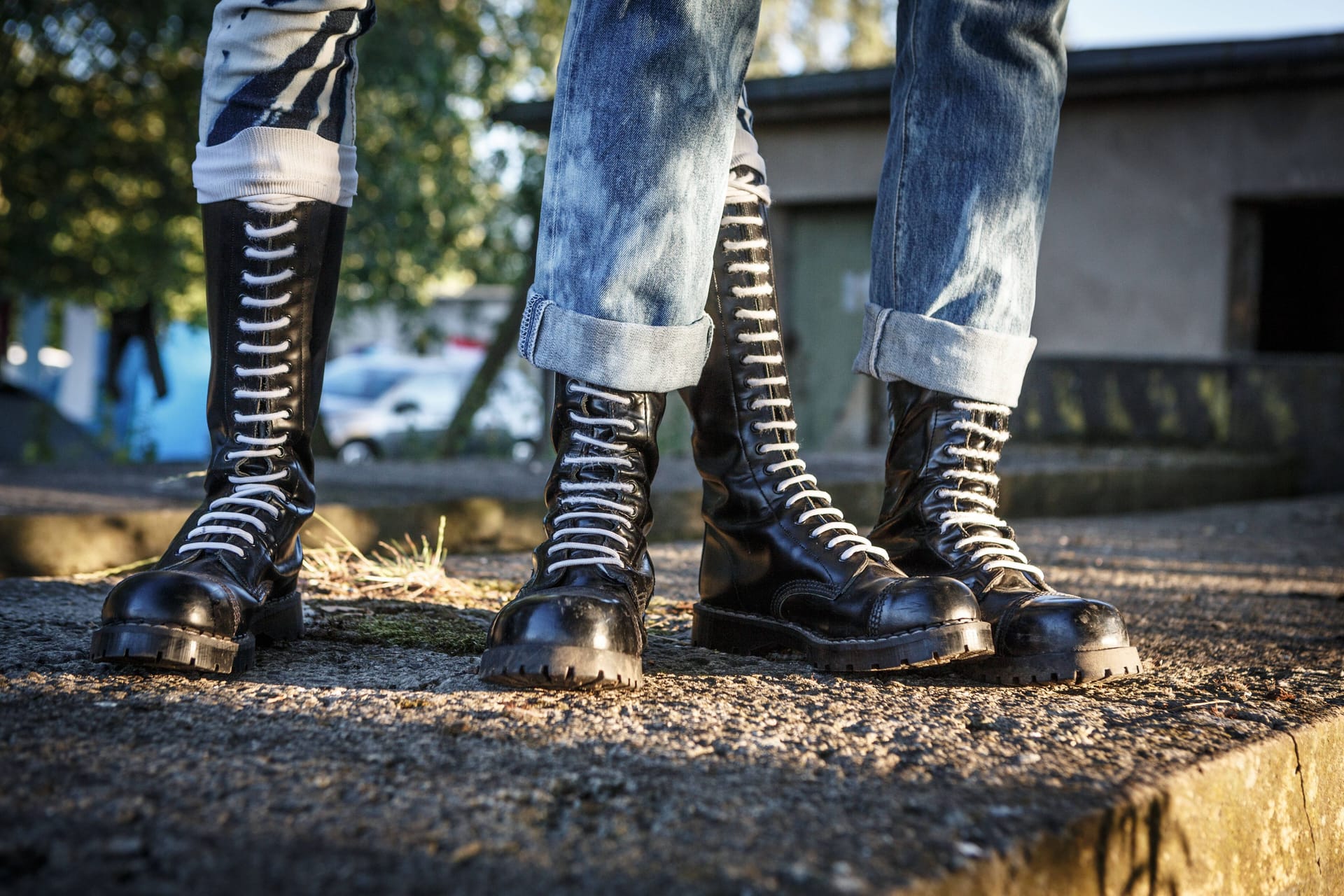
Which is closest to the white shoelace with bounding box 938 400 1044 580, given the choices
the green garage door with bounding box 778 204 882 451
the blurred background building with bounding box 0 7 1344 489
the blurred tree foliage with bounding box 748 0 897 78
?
the blurred background building with bounding box 0 7 1344 489

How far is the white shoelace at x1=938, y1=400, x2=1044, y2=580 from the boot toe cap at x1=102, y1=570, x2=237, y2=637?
935 mm

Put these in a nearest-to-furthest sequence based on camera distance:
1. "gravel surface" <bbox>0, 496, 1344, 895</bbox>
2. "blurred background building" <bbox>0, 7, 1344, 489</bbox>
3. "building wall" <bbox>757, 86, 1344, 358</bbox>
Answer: "gravel surface" <bbox>0, 496, 1344, 895</bbox> → "blurred background building" <bbox>0, 7, 1344, 489</bbox> → "building wall" <bbox>757, 86, 1344, 358</bbox>

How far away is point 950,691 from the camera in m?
1.38

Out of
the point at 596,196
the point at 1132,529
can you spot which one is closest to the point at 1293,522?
the point at 1132,529

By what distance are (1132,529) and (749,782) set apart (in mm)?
3263

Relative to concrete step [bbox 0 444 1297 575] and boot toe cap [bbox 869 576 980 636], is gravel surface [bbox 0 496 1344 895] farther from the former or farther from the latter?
concrete step [bbox 0 444 1297 575]

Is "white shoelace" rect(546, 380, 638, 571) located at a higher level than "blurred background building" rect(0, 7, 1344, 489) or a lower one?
lower

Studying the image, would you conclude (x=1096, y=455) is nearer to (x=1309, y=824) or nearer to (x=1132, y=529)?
(x=1132, y=529)

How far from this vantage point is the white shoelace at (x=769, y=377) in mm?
1598

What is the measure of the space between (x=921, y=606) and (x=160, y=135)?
42.9 feet

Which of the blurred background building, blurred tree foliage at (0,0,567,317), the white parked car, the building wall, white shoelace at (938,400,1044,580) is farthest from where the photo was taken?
the white parked car

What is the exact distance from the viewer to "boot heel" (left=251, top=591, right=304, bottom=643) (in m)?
1.50

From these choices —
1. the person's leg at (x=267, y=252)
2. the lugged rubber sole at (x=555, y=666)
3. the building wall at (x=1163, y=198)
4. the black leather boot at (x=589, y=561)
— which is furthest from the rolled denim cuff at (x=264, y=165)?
the building wall at (x=1163, y=198)

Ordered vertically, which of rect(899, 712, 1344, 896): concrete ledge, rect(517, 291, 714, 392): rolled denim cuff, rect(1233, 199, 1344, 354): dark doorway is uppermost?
rect(1233, 199, 1344, 354): dark doorway
